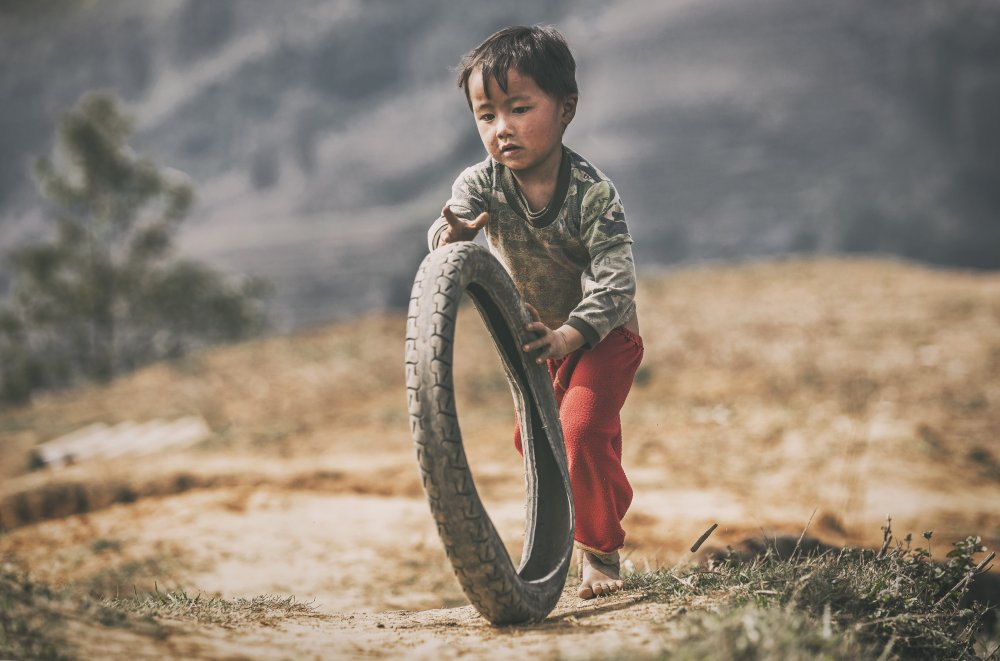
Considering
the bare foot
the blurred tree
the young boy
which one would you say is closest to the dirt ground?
the bare foot

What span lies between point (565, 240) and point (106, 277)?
79.8ft

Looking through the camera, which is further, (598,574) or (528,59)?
(598,574)

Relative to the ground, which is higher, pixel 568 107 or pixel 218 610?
pixel 568 107

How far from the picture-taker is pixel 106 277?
24.5 m

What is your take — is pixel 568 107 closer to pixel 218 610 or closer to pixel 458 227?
pixel 458 227

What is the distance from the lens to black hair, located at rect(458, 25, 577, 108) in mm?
2799

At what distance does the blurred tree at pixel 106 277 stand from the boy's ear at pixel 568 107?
22.9 meters

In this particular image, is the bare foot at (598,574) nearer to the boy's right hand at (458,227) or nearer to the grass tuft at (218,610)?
the grass tuft at (218,610)

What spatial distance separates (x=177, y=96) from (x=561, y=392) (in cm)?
5111

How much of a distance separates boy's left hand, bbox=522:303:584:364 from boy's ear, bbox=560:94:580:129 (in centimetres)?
74

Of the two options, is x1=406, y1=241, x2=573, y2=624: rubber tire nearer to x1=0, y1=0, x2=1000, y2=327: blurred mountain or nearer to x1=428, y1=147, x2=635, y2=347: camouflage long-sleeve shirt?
x1=428, y1=147, x2=635, y2=347: camouflage long-sleeve shirt

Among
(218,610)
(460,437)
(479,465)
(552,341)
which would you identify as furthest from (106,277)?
(460,437)

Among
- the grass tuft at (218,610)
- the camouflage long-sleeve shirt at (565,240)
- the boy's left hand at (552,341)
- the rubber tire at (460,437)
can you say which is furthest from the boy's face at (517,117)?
the grass tuft at (218,610)

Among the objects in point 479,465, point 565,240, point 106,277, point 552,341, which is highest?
point 106,277
